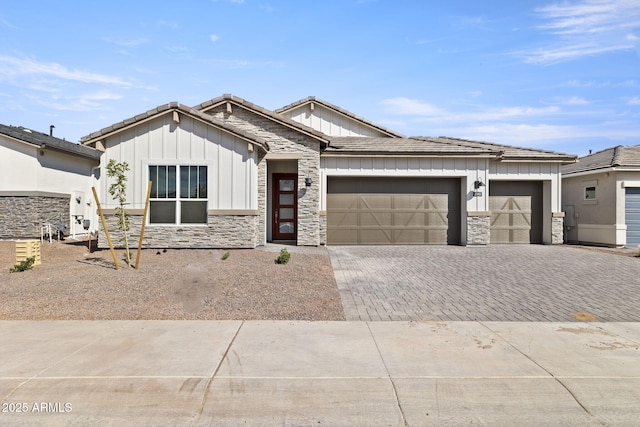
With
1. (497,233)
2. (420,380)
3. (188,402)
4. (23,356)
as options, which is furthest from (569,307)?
(497,233)

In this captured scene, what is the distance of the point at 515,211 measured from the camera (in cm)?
1688

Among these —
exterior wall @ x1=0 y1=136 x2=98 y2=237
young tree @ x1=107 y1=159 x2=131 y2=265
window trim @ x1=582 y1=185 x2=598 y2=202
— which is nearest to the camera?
young tree @ x1=107 y1=159 x2=131 y2=265

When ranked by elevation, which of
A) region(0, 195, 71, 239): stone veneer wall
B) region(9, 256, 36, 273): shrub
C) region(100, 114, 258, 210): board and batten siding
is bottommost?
region(9, 256, 36, 273): shrub

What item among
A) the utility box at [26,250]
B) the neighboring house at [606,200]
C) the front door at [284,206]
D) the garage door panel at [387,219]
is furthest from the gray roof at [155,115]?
the neighboring house at [606,200]

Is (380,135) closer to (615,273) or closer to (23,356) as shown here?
(615,273)

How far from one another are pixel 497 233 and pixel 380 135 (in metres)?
6.95

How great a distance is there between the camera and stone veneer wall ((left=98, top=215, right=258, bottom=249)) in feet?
41.5

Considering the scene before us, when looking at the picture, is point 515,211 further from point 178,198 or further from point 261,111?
point 178,198

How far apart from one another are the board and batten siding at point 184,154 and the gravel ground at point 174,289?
2358 mm

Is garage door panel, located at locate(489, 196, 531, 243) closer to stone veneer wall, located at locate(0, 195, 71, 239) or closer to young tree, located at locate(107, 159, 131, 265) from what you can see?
young tree, located at locate(107, 159, 131, 265)

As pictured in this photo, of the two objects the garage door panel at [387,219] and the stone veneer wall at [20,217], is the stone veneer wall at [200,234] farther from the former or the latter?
the stone veneer wall at [20,217]

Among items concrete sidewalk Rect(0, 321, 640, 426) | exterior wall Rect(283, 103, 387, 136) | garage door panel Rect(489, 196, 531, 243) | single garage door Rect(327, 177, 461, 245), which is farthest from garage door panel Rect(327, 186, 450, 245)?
concrete sidewalk Rect(0, 321, 640, 426)

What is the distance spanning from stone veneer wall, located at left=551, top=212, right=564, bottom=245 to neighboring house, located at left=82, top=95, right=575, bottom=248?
0.14 feet

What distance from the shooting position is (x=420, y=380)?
14.0ft
